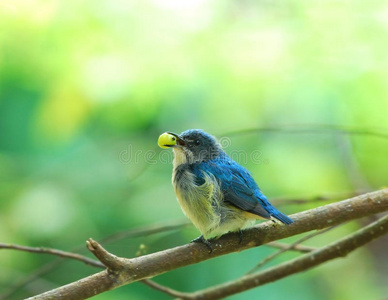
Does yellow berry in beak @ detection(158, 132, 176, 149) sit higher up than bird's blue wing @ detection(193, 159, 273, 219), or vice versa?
yellow berry in beak @ detection(158, 132, 176, 149)

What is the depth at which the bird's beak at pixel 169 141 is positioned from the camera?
3.66m

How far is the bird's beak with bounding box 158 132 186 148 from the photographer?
12.0 ft

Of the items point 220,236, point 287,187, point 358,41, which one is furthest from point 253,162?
point 358,41

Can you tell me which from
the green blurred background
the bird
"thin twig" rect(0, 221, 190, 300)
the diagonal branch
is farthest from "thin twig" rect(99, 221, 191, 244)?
the green blurred background

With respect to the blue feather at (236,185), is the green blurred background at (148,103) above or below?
above

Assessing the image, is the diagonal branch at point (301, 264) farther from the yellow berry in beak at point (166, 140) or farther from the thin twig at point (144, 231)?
the yellow berry in beak at point (166, 140)

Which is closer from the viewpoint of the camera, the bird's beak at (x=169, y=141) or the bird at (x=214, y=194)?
the bird at (x=214, y=194)

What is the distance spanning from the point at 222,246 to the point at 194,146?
3.76 feet

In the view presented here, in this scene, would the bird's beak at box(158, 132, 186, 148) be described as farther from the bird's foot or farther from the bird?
the bird's foot

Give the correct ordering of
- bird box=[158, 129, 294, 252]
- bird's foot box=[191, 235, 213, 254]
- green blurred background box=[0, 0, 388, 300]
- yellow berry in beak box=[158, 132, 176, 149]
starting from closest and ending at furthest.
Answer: bird's foot box=[191, 235, 213, 254]
bird box=[158, 129, 294, 252]
yellow berry in beak box=[158, 132, 176, 149]
green blurred background box=[0, 0, 388, 300]

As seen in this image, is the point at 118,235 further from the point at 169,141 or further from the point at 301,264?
the point at 301,264

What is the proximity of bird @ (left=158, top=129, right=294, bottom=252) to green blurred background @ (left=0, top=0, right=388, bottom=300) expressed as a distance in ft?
1.58

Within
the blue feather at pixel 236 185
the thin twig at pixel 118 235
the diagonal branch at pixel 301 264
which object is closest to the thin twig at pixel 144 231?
the thin twig at pixel 118 235

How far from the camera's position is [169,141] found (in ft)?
12.3
